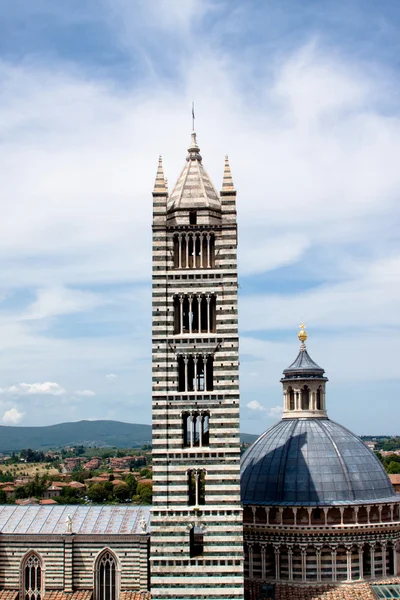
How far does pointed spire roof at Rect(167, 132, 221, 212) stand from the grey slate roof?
1866 centimetres

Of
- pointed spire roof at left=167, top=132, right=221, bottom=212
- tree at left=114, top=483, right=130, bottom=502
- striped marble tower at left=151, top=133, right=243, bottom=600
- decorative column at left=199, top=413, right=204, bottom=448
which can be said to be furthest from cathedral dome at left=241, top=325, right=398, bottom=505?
tree at left=114, top=483, right=130, bottom=502

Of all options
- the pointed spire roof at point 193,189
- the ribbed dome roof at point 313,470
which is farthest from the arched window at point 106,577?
the pointed spire roof at point 193,189

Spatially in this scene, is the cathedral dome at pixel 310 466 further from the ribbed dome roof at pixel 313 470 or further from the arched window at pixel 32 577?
the arched window at pixel 32 577

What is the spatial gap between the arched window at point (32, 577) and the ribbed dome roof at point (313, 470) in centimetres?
1278

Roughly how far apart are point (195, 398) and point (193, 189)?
1180 cm

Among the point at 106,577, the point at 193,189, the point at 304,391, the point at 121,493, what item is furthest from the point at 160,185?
the point at 121,493

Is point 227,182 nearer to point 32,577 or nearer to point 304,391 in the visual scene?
point 304,391

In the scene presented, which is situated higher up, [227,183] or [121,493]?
[227,183]

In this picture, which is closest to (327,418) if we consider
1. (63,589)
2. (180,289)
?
(180,289)

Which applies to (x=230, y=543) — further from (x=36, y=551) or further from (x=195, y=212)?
(x=195, y=212)

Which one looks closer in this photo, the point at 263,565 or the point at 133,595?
the point at 133,595

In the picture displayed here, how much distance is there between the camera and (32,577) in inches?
1929

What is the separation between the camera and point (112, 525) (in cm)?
4959

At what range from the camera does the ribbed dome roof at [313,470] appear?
164 feet
